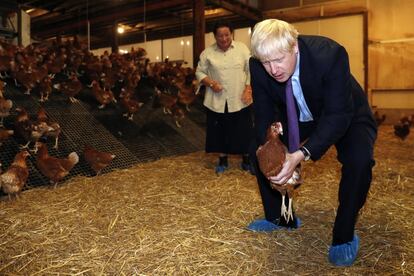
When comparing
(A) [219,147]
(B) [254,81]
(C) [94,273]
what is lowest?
(C) [94,273]

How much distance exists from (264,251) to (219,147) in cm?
201

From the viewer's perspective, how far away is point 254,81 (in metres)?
2.09

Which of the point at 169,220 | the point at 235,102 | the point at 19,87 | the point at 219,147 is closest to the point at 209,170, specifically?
the point at 219,147

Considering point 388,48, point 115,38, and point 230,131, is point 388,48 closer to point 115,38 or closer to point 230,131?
point 230,131

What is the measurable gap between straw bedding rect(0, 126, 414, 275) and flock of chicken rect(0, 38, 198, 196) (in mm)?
229

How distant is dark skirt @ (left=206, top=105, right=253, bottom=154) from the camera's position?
12.9 ft

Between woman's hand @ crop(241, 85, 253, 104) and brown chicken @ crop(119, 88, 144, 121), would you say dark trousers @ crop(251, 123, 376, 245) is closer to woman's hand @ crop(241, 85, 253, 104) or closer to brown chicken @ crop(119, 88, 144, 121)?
woman's hand @ crop(241, 85, 253, 104)

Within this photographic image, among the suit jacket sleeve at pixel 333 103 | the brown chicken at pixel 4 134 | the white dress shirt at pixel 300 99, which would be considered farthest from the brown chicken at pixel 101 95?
the suit jacket sleeve at pixel 333 103

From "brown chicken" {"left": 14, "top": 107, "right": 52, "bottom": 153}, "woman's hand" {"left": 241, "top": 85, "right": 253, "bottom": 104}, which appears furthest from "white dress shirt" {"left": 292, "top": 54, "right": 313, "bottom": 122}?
"brown chicken" {"left": 14, "top": 107, "right": 52, "bottom": 153}

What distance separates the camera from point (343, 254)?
74.1 inches

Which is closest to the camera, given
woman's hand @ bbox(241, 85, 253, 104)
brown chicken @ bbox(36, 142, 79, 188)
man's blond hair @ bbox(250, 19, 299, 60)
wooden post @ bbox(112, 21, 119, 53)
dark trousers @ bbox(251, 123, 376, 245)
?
man's blond hair @ bbox(250, 19, 299, 60)

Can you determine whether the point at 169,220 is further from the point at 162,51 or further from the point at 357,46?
the point at 162,51

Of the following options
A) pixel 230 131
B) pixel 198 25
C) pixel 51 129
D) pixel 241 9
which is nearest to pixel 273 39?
pixel 230 131

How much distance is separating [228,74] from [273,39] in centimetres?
220
